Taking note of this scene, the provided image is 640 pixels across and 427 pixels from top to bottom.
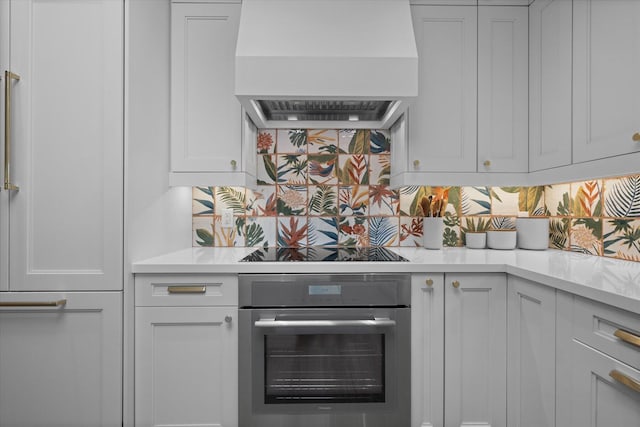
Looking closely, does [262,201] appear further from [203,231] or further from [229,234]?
[203,231]

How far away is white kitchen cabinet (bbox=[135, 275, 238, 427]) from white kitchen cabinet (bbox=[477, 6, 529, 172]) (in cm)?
153

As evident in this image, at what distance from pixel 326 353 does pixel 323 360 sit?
0.12 ft

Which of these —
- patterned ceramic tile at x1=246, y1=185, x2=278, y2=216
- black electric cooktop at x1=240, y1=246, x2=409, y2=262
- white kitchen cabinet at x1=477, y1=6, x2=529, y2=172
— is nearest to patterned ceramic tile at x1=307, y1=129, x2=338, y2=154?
patterned ceramic tile at x1=246, y1=185, x2=278, y2=216

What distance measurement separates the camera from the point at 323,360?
5.37 feet

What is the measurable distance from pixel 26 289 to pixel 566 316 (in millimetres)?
2084

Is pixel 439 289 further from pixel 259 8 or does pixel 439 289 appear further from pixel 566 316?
pixel 259 8

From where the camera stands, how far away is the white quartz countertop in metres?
1.23

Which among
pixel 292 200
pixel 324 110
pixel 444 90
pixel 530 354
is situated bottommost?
pixel 530 354

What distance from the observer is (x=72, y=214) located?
5.01ft

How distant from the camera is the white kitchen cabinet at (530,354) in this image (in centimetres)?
135

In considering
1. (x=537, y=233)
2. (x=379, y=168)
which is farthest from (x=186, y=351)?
(x=537, y=233)

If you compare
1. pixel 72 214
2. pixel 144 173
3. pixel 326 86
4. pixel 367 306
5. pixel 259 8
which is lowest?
pixel 367 306

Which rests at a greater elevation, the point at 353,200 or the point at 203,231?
the point at 353,200

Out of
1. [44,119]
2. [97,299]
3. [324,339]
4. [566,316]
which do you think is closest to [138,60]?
[44,119]
